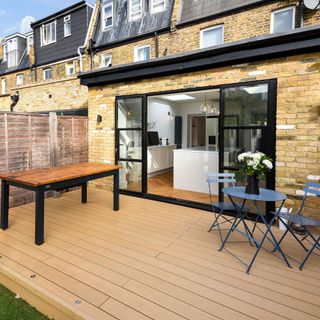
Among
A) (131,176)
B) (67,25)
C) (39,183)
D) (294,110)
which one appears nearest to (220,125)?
(294,110)

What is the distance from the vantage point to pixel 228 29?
7301 millimetres

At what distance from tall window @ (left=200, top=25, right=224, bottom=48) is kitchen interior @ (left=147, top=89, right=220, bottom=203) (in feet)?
5.87

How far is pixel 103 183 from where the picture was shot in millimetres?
5746

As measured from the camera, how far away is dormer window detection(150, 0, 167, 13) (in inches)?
342

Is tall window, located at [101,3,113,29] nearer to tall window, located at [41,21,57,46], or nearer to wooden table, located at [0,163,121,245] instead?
tall window, located at [41,21,57,46]

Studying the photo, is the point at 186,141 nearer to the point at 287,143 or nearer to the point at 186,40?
the point at 186,40

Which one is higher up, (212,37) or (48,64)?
(48,64)

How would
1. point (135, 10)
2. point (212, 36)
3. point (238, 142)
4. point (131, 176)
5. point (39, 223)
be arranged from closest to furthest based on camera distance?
point (39, 223)
point (238, 142)
point (131, 176)
point (212, 36)
point (135, 10)

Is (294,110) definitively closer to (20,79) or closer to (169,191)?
(169,191)

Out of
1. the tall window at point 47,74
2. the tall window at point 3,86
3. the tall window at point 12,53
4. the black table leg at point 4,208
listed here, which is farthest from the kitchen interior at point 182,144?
the tall window at point 3,86

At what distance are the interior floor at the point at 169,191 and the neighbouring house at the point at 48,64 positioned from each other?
11.0 feet

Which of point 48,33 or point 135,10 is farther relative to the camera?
point 48,33

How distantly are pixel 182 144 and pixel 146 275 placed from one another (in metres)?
8.29

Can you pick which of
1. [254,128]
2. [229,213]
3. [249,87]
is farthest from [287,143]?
[229,213]
